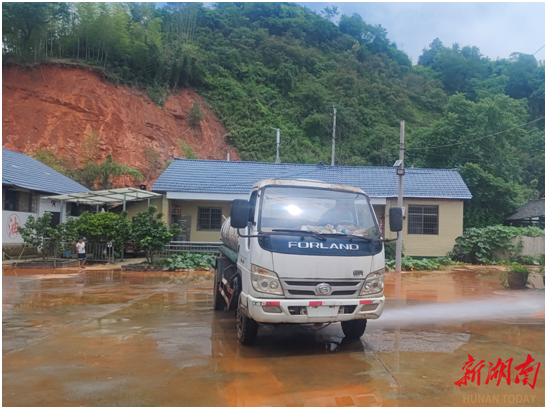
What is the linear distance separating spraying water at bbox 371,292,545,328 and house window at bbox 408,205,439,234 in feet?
32.9

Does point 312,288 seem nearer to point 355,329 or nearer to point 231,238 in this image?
point 355,329

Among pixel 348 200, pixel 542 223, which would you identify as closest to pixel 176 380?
pixel 348 200

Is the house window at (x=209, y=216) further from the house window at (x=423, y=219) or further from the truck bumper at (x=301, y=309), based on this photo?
the truck bumper at (x=301, y=309)

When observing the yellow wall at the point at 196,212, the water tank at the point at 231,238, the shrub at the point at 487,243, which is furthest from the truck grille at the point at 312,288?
the shrub at the point at 487,243

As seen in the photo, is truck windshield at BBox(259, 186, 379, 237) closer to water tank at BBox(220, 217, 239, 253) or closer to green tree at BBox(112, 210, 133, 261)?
water tank at BBox(220, 217, 239, 253)

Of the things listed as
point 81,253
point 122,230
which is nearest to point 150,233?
point 122,230

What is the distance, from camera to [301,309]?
5.65 metres

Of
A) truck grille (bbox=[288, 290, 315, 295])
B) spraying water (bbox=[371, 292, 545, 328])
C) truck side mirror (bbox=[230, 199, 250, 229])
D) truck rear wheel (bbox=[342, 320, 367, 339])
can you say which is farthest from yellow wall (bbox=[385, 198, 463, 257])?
truck side mirror (bbox=[230, 199, 250, 229])

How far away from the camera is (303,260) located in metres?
5.66

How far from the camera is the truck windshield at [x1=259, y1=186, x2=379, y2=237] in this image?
19.9 ft

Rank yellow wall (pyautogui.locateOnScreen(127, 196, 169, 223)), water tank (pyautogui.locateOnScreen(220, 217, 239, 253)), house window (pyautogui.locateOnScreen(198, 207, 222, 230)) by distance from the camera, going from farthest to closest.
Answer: house window (pyautogui.locateOnScreen(198, 207, 222, 230)) → yellow wall (pyautogui.locateOnScreen(127, 196, 169, 223)) → water tank (pyautogui.locateOnScreen(220, 217, 239, 253))

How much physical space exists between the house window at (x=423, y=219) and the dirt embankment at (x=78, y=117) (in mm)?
21000

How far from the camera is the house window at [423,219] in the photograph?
2105cm

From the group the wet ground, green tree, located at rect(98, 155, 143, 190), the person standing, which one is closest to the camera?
the wet ground
